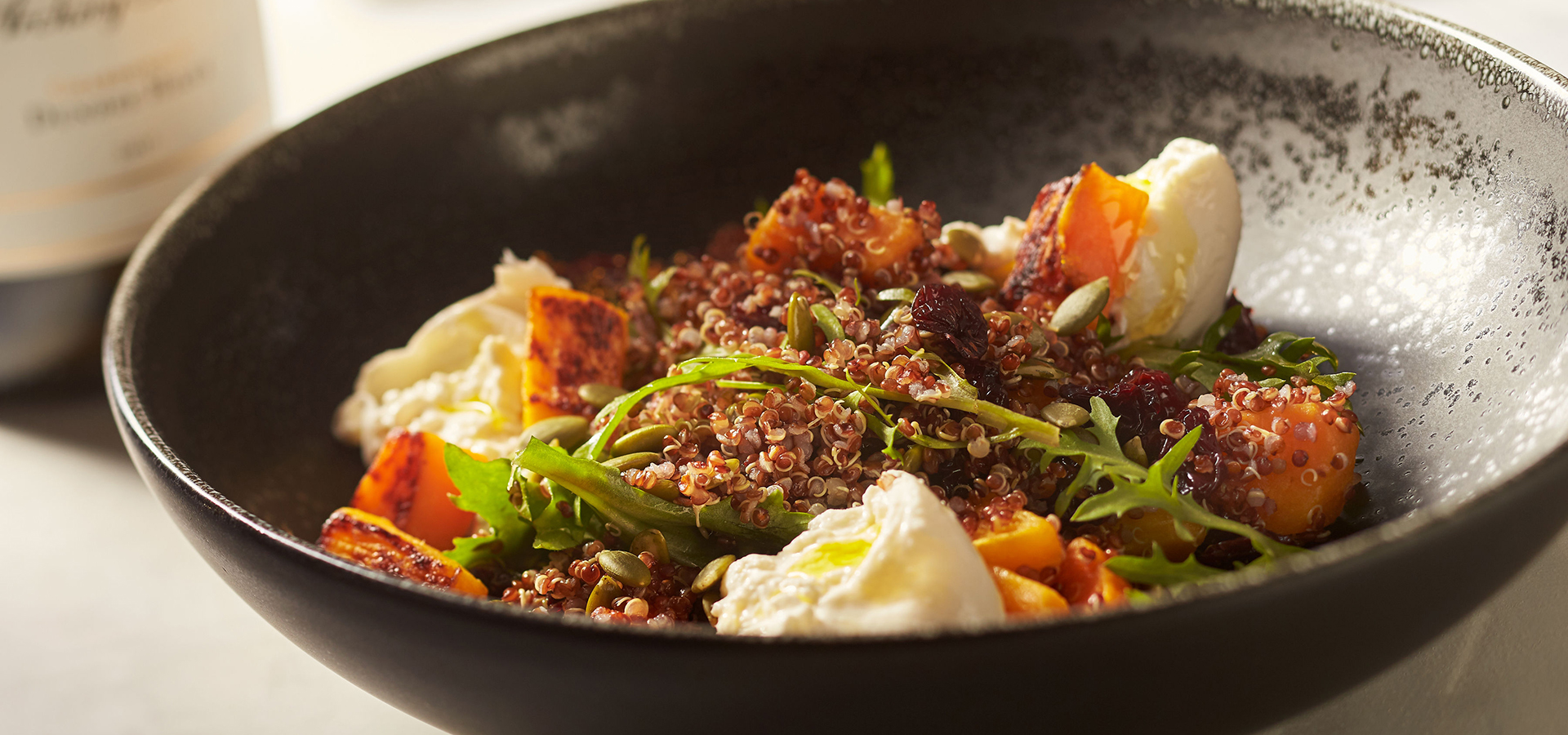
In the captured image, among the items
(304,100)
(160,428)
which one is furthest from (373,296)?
(304,100)

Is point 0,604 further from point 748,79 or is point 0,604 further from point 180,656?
point 748,79

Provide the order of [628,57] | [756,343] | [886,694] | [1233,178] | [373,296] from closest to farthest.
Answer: [886,694], [756,343], [1233,178], [373,296], [628,57]

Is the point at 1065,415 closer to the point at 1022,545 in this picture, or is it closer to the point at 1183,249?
the point at 1022,545

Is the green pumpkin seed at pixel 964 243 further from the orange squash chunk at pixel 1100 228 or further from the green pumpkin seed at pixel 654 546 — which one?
the green pumpkin seed at pixel 654 546

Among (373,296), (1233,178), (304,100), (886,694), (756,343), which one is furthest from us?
(304,100)

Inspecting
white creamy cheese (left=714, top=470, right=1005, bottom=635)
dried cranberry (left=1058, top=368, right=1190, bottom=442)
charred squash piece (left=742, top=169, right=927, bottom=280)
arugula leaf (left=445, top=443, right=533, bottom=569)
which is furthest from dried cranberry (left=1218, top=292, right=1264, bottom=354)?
arugula leaf (left=445, top=443, right=533, bottom=569)

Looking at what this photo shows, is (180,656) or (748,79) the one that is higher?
(748,79)

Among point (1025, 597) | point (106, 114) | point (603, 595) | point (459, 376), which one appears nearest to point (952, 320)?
point (1025, 597)
